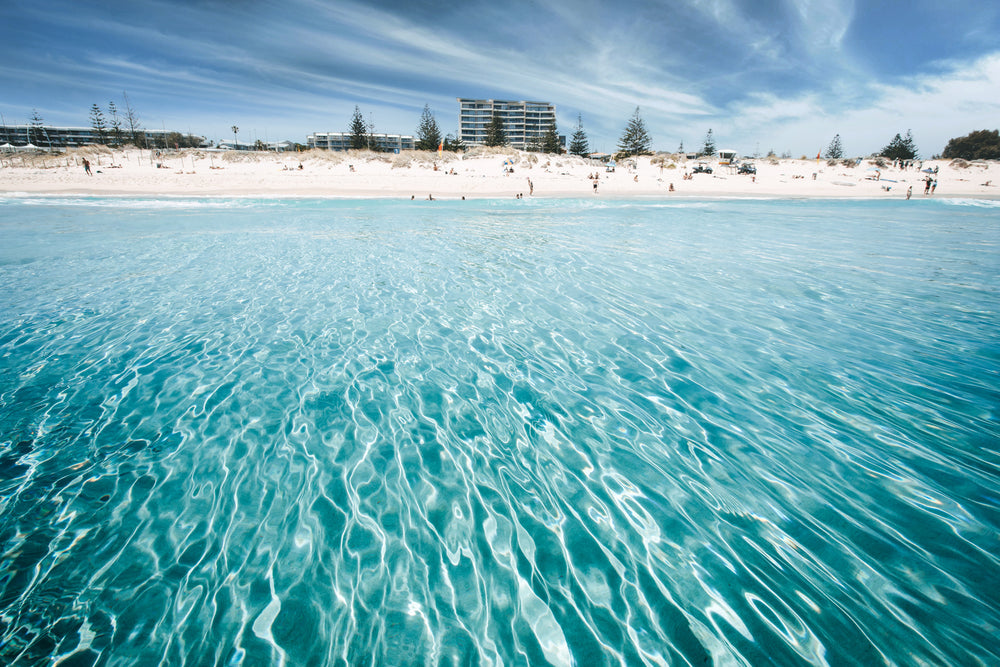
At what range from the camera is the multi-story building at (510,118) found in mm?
114938

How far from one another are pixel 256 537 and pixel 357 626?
103cm

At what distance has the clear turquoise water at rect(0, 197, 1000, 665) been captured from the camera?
6.97ft

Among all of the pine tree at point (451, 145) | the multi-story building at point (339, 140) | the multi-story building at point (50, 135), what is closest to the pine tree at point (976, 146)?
the pine tree at point (451, 145)

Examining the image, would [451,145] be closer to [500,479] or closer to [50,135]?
[500,479]

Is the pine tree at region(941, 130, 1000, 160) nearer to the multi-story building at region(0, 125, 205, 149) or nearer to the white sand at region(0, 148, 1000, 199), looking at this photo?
the white sand at region(0, 148, 1000, 199)

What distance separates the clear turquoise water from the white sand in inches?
1175

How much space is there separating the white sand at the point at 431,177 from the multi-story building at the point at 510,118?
76.5 meters

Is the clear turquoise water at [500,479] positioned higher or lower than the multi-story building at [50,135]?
lower

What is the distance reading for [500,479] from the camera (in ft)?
10.4

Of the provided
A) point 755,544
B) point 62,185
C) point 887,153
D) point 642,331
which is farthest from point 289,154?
point 887,153

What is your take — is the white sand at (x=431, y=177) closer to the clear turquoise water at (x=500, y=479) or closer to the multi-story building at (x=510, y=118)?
the clear turquoise water at (x=500, y=479)

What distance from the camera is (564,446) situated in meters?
3.52

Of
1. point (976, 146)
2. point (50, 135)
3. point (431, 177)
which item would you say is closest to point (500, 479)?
point (431, 177)

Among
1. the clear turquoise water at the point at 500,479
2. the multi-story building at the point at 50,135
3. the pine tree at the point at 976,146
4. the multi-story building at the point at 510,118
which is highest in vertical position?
the multi-story building at the point at 510,118
